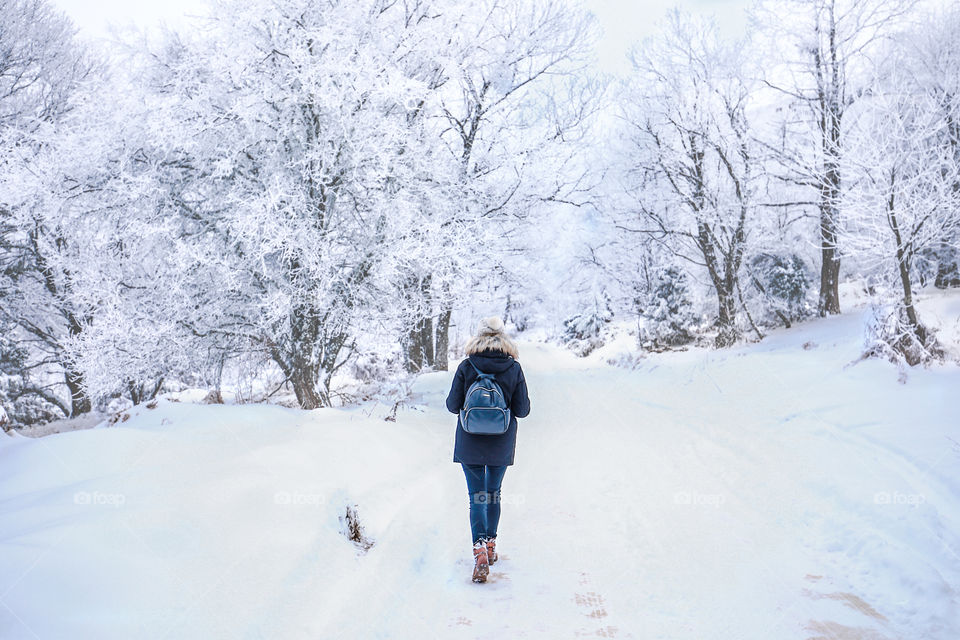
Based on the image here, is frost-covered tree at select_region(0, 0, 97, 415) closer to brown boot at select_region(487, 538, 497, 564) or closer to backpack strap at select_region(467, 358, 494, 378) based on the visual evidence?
backpack strap at select_region(467, 358, 494, 378)

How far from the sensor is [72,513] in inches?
159

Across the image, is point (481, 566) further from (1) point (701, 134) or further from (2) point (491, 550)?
(1) point (701, 134)

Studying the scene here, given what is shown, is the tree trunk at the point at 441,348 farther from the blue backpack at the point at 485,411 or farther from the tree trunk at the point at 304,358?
the blue backpack at the point at 485,411

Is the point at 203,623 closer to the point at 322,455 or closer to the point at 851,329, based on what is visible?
the point at 322,455

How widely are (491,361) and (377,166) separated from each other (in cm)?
593

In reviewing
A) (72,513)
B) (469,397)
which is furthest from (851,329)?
(72,513)

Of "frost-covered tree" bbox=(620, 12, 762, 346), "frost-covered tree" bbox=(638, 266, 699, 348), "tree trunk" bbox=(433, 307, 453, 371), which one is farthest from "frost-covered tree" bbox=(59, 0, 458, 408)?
"frost-covered tree" bbox=(638, 266, 699, 348)

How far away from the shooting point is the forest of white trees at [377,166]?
9.02 meters

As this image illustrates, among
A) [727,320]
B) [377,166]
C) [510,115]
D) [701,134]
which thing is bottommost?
[727,320]

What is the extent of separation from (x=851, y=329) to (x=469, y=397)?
11445mm

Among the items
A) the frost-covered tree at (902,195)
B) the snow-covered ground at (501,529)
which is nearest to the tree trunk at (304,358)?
the snow-covered ground at (501,529)

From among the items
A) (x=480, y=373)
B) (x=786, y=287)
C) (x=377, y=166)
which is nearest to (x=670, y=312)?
(x=786, y=287)

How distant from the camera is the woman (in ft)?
14.6

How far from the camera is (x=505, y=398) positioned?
14.9ft
